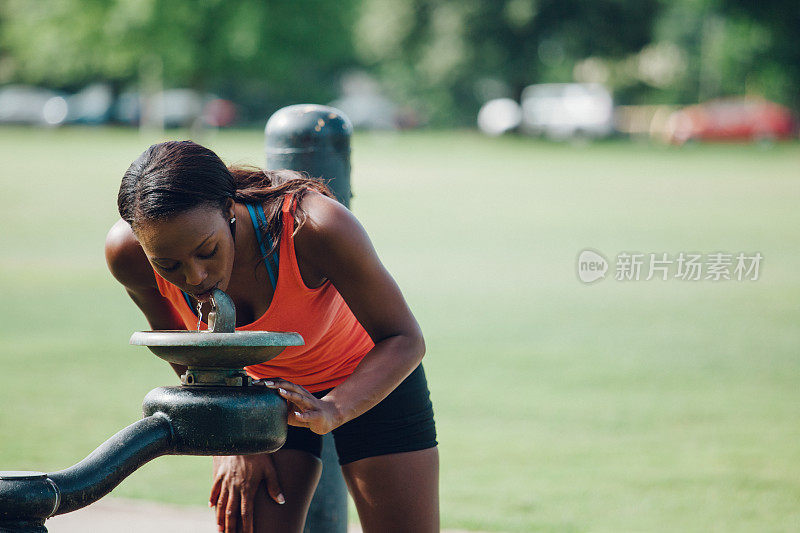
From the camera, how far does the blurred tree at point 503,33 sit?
3859 cm

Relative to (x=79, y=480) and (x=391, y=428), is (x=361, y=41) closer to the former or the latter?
(x=391, y=428)

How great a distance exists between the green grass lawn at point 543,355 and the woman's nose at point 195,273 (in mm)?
907

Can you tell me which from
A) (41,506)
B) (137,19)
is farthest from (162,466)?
(137,19)

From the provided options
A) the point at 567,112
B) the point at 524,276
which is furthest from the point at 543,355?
the point at 567,112

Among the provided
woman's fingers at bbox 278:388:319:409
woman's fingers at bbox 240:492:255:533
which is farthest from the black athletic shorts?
woman's fingers at bbox 278:388:319:409

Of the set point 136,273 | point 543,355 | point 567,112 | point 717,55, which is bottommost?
point 543,355

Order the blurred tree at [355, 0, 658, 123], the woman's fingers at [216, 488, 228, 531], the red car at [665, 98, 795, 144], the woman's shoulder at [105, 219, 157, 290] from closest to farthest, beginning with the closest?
the woman's shoulder at [105, 219, 157, 290]
the woman's fingers at [216, 488, 228, 531]
the red car at [665, 98, 795, 144]
the blurred tree at [355, 0, 658, 123]

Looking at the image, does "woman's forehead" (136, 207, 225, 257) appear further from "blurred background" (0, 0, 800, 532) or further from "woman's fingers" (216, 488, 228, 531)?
"blurred background" (0, 0, 800, 532)

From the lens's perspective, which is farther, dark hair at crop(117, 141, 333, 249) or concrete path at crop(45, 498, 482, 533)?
concrete path at crop(45, 498, 482, 533)

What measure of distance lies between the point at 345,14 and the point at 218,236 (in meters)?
45.0

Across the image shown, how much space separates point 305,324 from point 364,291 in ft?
0.77

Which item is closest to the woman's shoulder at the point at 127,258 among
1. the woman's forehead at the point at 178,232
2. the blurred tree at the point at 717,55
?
the woman's forehead at the point at 178,232

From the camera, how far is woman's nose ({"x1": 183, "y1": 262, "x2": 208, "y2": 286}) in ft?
6.50

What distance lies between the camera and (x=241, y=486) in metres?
2.65
